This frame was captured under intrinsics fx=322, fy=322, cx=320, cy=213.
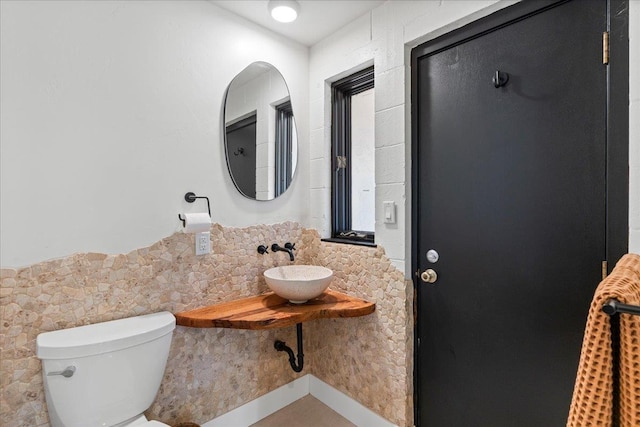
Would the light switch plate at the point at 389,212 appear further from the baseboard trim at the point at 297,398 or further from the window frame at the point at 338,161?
the baseboard trim at the point at 297,398

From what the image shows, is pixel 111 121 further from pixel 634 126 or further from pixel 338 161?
pixel 634 126

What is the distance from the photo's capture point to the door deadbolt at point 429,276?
63.5 inches

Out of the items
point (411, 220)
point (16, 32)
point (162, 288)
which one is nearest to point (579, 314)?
point (411, 220)

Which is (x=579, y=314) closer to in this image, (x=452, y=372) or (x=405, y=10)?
(x=452, y=372)

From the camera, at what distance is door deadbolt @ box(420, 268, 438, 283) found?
1613 millimetres

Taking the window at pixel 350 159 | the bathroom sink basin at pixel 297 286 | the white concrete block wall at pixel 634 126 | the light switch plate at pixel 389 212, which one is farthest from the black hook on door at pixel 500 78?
the bathroom sink basin at pixel 297 286

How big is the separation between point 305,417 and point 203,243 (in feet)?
4.15

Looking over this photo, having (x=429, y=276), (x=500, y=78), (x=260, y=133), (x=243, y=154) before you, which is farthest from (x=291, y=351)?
(x=500, y=78)

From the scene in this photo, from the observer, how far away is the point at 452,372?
1561 millimetres

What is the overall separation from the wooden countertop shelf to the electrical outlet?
1.00 ft

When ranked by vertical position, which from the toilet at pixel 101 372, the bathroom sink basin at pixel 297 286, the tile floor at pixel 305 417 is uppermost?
the bathroom sink basin at pixel 297 286

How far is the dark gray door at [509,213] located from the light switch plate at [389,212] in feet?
0.38

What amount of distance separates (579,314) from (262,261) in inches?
61.0

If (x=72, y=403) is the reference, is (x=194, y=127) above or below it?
above
